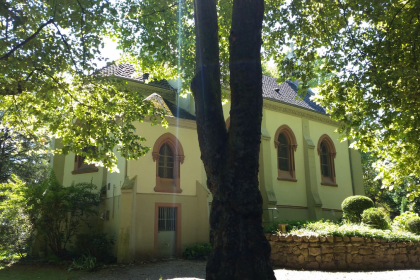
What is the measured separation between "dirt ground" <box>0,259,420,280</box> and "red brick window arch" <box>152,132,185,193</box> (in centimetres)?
339

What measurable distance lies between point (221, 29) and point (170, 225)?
802cm

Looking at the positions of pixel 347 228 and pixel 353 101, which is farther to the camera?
pixel 347 228

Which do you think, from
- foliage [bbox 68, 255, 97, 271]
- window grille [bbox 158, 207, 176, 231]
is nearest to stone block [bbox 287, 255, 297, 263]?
window grille [bbox 158, 207, 176, 231]

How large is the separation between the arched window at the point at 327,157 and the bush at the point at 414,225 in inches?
310

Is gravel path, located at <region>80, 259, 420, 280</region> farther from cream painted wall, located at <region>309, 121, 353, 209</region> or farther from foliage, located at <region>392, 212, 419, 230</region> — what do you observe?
cream painted wall, located at <region>309, 121, 353, 209</region>

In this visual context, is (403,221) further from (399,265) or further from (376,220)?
(399,265)

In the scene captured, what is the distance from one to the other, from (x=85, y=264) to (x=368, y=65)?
10578 millimetres

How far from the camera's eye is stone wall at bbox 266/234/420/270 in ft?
37.5

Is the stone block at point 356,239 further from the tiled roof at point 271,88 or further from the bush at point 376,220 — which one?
the tiled roof at point 271,88

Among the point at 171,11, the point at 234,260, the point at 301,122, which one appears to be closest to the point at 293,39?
the point at 171,11

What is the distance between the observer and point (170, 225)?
14.5 metres

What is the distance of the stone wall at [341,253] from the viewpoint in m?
11.4

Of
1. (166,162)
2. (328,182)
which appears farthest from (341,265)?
(328,182)

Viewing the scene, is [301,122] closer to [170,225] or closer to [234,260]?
[170,225]
